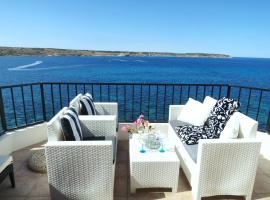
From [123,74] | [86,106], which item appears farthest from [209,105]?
[123,74]

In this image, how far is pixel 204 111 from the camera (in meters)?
3.15

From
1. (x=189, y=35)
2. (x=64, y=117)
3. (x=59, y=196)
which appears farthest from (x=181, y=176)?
(x=189, y=35)

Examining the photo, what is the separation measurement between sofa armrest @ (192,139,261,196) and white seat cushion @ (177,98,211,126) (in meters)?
1.10

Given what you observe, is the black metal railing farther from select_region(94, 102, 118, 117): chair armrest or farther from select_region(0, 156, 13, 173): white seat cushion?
select_region(0, 156, 13, 173): white seat cushion

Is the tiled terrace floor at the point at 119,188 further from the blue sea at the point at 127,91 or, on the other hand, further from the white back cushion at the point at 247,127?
the blue sea at the point at 127,91

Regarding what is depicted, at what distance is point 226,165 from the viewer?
80.3 inches

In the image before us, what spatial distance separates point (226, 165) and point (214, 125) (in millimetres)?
776

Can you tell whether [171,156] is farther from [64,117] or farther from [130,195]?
[64,117]

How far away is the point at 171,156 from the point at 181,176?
0.53m

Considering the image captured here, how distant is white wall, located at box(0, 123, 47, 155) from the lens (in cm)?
302

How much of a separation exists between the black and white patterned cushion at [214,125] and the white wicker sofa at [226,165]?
38cm

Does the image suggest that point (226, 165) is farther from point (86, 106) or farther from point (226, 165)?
point (86, 106)

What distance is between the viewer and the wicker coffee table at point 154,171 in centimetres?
214

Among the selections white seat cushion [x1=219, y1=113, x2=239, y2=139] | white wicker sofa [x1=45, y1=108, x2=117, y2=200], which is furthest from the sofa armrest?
white wicker sofa [x1=45, y1=108, x2=117, y2=200]
